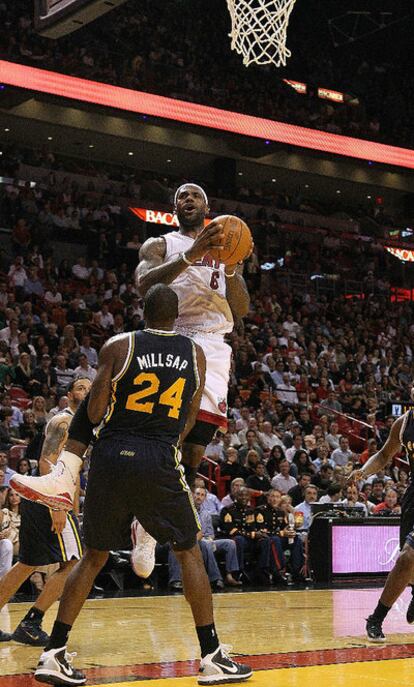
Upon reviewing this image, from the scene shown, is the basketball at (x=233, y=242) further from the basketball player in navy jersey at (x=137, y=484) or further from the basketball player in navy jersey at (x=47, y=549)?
the basketball player in navy jersey at (x=47, y=549)

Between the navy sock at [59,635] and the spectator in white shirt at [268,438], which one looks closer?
the navy sock at [59,635]

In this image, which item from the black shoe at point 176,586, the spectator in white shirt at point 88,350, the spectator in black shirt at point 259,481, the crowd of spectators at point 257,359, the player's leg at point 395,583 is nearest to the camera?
the player's leg at point 395,583

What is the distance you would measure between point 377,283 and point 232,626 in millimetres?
21209

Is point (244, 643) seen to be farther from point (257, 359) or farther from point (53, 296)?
point (257, 359)

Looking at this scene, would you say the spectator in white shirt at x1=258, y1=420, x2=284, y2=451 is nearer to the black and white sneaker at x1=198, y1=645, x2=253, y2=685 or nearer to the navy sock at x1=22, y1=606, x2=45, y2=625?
the navy sock at x1=22, y1=606, x2=45, y2=625

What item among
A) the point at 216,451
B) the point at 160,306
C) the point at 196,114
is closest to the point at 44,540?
the point at 160,306

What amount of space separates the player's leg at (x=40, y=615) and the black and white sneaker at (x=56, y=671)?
75.2 inches

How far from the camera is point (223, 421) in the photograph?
18.1ft

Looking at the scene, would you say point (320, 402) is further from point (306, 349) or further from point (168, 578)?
point (168, 578)

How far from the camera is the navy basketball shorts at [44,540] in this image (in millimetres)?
6602

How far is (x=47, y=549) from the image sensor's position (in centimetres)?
660

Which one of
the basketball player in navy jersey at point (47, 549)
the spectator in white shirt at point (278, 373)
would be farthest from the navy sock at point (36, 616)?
the spectator in white shirt at point (278, 373)

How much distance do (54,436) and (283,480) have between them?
8.38 meters

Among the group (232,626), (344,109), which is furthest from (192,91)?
(232,626)
